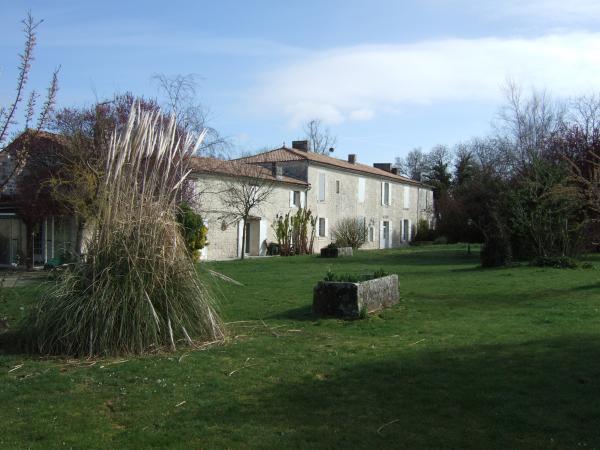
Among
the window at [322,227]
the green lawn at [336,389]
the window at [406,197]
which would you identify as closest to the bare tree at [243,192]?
the window at [322,227]

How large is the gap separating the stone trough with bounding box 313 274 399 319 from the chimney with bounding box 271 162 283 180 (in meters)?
24.8

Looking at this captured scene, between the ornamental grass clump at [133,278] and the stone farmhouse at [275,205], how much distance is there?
11695 mm

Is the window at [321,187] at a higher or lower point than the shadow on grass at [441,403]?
higher

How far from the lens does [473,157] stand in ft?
204

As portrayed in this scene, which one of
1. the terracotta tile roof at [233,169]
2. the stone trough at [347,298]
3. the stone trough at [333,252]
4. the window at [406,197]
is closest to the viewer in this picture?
the stone trough at [347,298]

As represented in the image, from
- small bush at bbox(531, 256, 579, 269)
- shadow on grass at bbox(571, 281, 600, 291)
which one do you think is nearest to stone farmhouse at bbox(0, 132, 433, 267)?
small bush at bbox(531, 256, 579, 269)

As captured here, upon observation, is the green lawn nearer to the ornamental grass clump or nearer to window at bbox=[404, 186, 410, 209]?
the ornamental grass clump

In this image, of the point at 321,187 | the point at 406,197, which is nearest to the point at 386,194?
the point at 406,197

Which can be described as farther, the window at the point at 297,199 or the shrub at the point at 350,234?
the window at the point at 297,199

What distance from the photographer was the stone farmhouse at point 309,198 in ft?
98.0

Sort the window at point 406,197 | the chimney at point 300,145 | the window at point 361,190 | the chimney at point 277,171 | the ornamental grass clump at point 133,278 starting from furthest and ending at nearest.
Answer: the window at point 406,197 < the window at point 361,190 < the chimney at point 300,145 < the chimney at point 277,171 < the ornamental grass clump at point 133,278

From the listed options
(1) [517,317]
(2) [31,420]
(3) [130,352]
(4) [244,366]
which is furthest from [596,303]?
(2) [31,420]

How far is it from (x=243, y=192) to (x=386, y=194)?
18312mm

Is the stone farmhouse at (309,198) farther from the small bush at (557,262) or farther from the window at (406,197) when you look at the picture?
the small bush at (557,262)
